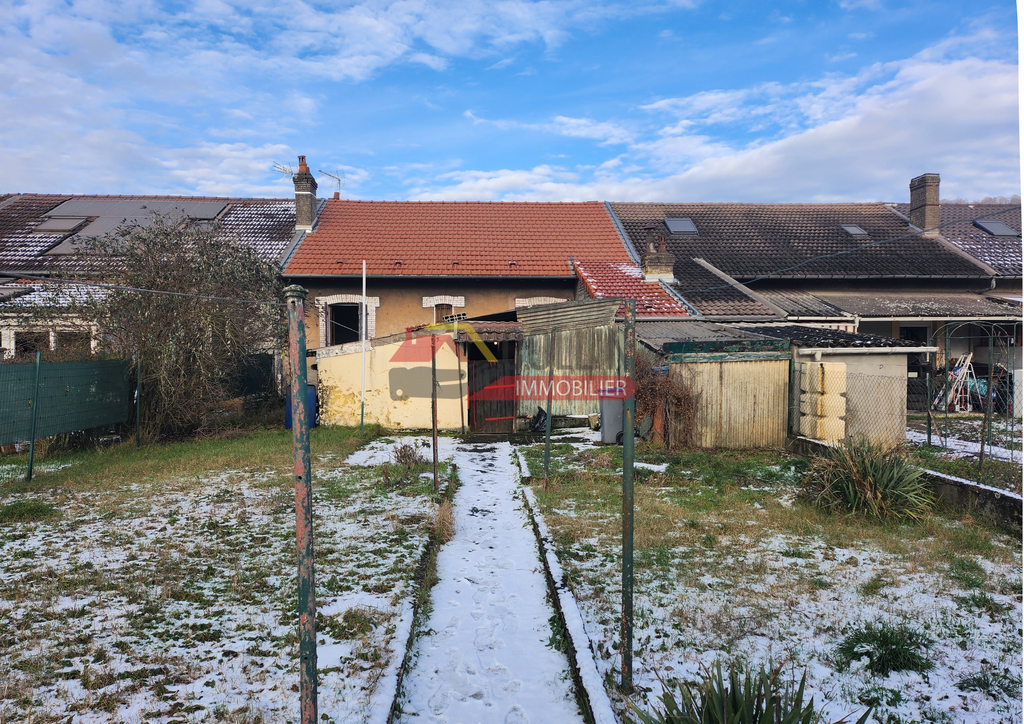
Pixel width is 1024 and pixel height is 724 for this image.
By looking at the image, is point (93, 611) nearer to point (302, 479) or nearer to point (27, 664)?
point (27, 664)

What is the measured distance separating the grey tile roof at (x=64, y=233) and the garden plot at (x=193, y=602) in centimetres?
1056

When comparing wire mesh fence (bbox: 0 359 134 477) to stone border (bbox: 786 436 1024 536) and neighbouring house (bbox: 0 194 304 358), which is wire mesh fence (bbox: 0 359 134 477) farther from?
stone border (bbox: 786 436 1024 536)

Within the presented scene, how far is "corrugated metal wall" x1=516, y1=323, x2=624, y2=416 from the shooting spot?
1208 cm

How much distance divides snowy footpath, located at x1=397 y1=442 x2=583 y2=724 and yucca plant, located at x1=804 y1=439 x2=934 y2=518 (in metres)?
3.61

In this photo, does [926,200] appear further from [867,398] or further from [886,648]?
[886,648]

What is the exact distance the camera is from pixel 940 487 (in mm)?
6594

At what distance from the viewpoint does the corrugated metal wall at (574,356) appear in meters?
12.1

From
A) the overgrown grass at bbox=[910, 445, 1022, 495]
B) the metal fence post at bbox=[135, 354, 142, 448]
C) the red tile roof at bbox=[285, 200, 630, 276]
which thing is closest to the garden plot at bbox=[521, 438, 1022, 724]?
the overgrown grass at bbox=[910, 445, 1022, 495]

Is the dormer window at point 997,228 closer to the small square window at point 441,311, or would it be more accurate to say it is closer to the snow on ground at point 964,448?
the snow on ground at point 964,448

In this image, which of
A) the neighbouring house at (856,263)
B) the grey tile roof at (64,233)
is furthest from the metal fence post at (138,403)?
the neighbouring house at (856,263)

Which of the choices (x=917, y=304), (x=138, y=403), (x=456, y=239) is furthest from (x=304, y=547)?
(x=917, y=304)

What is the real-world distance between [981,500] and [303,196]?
17.0m

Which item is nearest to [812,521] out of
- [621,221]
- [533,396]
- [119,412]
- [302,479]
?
[302,479]

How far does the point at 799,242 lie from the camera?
18.0m
